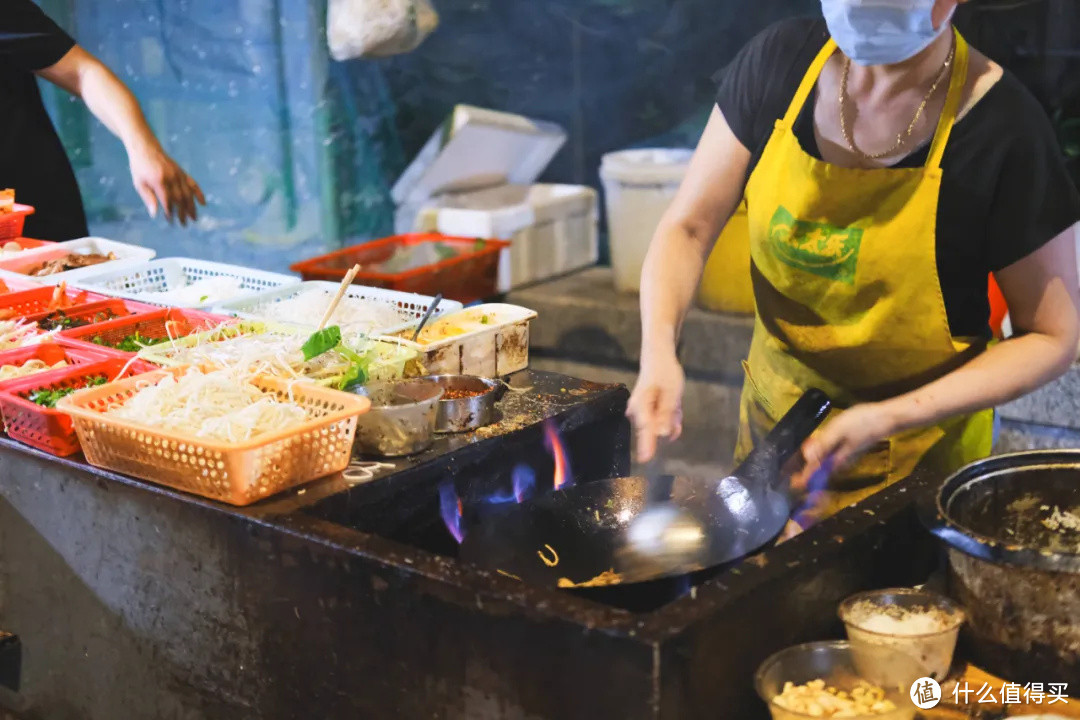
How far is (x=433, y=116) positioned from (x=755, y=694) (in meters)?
4.89

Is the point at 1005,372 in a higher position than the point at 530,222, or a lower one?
higher

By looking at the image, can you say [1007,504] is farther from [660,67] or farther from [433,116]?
[433,116]

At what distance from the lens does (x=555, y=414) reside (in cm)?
250

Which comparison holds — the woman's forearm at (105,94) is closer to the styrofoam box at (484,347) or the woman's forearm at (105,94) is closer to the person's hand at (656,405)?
the styrofoam box at (484,347)

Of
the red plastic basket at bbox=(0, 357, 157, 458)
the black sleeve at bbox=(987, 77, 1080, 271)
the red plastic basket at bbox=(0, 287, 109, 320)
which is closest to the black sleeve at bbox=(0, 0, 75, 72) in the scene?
the red plastic basket at bbox=(0, 287, 109, 320)

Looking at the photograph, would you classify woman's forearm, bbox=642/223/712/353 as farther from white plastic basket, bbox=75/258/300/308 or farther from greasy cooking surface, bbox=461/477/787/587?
white plastic basket, bbox=75/258/300/308

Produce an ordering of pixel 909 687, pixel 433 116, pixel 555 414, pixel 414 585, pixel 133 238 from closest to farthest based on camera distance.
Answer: pixel 909 687
pixel 414 585
pixel 555 414
pixel 433 116
pixel 133 238

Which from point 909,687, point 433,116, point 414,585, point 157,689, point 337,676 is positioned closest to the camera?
point 909,687

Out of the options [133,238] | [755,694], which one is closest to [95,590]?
[755,694]

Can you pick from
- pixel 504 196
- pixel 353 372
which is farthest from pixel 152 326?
pixel 504 196

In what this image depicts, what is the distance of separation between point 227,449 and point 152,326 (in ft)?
3.29

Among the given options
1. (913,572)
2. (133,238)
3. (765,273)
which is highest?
(765,273)

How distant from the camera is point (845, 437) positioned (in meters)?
2.22

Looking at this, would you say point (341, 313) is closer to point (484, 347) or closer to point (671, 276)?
point (484, 347)
